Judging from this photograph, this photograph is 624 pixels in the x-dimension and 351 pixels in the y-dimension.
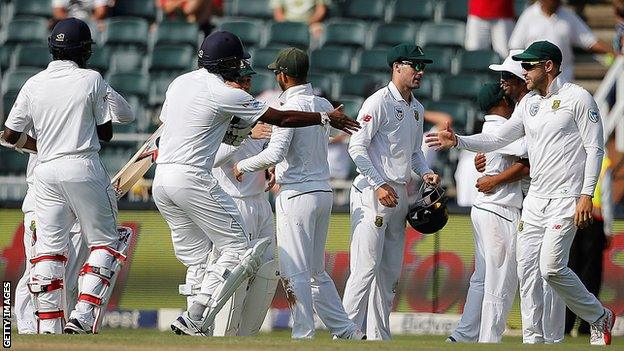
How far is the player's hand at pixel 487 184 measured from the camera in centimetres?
1159

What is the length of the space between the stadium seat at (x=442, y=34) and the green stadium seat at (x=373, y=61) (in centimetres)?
58

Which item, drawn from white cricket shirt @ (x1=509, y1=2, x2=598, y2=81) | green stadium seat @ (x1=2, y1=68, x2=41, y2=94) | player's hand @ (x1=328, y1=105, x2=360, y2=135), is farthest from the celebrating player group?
green stadium seat @ (x1=2, y1=68, x2=41, y2=94)

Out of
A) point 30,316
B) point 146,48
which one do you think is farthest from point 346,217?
point 146,48

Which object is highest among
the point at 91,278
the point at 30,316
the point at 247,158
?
the point at 247,158

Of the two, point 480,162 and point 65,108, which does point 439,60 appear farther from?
point 65,108

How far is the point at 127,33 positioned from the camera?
794 inches

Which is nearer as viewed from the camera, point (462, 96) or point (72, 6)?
point (462, 96)

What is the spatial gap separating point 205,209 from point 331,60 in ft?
30.3

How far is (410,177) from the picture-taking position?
11.7m

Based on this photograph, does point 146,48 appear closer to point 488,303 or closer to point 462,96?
point 462,96

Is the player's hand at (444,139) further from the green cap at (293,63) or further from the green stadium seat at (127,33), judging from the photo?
the green stadium seat at (127,33)

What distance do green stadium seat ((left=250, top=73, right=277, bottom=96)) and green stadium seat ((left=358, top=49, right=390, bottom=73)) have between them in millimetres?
1229

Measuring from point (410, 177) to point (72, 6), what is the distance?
379 inches

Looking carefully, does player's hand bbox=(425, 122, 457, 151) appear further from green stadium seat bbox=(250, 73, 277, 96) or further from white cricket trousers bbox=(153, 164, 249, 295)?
green stadium seat bbox=(250, 73, 277, 96)
